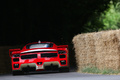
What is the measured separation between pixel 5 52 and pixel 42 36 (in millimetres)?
Answer: 6412

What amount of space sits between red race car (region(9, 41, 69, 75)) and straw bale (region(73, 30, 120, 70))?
1065 millimetres

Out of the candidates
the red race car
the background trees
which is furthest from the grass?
the background trees

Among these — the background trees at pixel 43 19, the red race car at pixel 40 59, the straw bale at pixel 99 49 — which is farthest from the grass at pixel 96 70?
the background trees at pixel 43 19

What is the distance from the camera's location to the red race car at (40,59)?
16828mm

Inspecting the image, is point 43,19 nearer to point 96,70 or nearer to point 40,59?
point 40,59

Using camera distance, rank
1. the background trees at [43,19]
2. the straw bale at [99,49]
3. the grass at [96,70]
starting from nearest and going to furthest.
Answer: the grass at [96,70] → the straw bale at [99,49] → the background trees at [43,19]

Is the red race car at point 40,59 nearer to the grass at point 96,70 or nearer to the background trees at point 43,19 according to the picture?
the grass at point 96,70

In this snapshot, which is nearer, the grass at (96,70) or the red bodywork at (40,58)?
the grass at (96,70)

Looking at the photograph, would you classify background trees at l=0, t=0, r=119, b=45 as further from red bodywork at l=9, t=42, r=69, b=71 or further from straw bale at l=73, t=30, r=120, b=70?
red bodywork at l=9, t=42, r=69, b=71

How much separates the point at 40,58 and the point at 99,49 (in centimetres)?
234

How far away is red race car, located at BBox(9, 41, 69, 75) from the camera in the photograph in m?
16.8

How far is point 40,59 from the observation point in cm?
1686

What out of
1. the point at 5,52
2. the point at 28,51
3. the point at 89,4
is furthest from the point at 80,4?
the point at 28,51

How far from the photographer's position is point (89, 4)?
3050 centimetres
